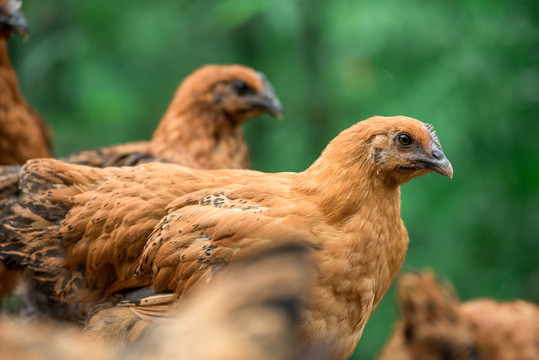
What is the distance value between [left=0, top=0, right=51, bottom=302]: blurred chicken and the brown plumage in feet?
2.04

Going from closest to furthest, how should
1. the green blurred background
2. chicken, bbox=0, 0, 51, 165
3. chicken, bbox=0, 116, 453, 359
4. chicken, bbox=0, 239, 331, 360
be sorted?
chicken, bbox=0, 239, 331, 360 → chicken, bbox=0, 116, 453, 359 → chicken, bbox=0, 0, 51, 165 → the green blurred background

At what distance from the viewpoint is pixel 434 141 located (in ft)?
8.70

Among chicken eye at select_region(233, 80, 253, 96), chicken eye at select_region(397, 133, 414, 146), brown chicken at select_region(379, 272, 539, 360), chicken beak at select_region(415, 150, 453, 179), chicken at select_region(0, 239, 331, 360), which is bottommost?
brown chicken at select_region(379, 272, 539, 360)

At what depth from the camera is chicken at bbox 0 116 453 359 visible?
247 centimetres

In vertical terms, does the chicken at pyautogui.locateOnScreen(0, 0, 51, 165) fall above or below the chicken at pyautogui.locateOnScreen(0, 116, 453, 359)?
above

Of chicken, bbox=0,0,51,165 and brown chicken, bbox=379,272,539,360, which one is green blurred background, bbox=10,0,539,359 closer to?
brown chicken, bbox=379,272,539,360

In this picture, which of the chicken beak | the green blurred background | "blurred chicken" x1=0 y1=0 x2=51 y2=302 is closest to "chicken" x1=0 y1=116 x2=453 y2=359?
the chicken beak

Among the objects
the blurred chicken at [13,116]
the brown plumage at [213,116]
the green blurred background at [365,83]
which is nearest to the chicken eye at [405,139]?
the brown plumage at [213,116]

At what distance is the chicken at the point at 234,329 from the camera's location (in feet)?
4.21

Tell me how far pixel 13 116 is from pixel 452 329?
3.12 metres

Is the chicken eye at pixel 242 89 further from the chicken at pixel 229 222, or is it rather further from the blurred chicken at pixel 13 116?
the chicken at pixel 229 222

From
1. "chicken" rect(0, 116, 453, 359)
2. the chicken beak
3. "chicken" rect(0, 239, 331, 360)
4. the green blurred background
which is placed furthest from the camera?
the green blurred background

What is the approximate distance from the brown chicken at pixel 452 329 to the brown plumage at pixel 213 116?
4.86 feet

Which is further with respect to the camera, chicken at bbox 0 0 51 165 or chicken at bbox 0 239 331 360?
chicken at bbox 0 0 51 165
